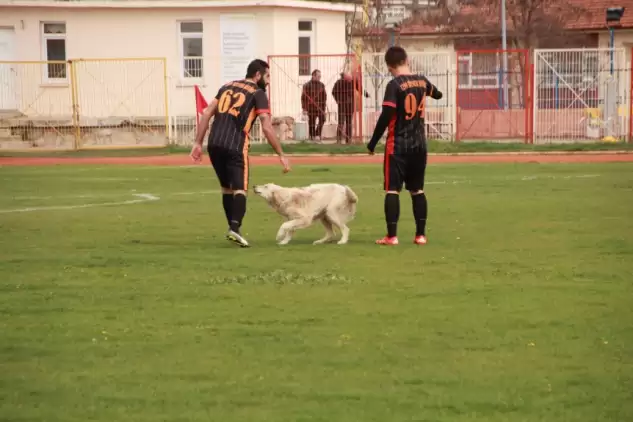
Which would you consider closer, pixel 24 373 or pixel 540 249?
pixel 24 373

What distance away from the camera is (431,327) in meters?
8.84

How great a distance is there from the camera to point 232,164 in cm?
1341

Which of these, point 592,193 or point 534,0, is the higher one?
point 534,0

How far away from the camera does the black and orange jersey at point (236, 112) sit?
13289mm

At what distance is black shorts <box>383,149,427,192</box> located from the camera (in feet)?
43.4

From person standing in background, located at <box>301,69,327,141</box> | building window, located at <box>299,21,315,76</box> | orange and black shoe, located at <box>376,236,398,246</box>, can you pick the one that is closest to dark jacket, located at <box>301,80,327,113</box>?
person standing in background, located at <box>301,69,327,141</box>

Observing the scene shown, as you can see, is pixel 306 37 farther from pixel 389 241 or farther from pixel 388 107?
→ pixel 388 107

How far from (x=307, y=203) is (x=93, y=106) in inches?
1027

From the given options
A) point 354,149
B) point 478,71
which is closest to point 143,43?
point 478,71

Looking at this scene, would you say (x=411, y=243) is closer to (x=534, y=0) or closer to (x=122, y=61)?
(x=122, y=61)

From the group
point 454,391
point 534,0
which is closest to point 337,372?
point 454,391

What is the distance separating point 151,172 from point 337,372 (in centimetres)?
1930

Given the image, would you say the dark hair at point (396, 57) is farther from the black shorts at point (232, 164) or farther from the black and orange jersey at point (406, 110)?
the black shorts at point (232, 164)

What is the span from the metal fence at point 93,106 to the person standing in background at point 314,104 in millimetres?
4315
